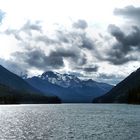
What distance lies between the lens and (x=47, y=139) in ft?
301

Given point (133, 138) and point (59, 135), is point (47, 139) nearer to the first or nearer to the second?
point (59, 135)

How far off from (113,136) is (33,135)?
23.2 m

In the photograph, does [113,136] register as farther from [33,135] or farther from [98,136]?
[33,135]

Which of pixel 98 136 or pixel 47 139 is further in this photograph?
pixel 98 136

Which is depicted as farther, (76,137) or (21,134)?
(21,134)

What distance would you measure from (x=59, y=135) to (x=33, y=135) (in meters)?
7.61

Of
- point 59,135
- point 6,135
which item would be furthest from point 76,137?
point 6,135

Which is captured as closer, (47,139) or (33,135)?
(47,139)

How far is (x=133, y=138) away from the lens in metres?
93.0

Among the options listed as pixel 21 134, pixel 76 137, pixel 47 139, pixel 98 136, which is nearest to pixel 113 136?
pixel 98 136

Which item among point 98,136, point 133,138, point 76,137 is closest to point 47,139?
point 76,137

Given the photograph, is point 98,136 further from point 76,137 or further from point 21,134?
point 21,134

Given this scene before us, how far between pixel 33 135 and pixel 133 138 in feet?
94.9

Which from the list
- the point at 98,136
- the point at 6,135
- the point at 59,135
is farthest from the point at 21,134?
the point at 98,136
